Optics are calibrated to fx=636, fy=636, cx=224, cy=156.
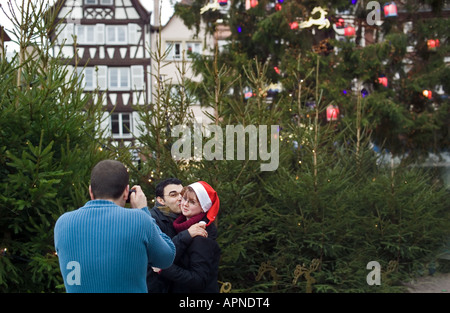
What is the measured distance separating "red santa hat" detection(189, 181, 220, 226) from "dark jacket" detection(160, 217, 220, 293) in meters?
0.18

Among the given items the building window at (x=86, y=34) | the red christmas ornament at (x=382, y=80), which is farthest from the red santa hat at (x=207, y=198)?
the building window at (x=86, y=34)

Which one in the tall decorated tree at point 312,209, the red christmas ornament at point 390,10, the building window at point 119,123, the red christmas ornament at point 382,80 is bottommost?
the building window at point 119,123

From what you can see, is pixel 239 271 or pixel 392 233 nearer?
pixel 239 271

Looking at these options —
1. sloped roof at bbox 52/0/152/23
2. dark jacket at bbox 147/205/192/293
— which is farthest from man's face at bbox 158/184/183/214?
sloped roof at bbox 52/0/152/23

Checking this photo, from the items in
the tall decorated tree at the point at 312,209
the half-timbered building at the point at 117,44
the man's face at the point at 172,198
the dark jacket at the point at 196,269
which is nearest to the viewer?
the dark jacket at the point at 196,269

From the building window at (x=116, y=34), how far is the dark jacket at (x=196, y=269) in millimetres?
30465

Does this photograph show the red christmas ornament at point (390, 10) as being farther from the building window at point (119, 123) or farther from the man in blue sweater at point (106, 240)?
the building window at point (119, 123)

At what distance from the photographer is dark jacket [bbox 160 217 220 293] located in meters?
3.70

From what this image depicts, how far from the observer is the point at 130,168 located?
682 cm

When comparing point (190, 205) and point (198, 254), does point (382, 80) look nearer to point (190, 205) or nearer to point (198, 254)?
point (190, 205)

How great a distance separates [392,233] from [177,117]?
2.89m

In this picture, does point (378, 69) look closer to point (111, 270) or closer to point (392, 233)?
point (392, 233)

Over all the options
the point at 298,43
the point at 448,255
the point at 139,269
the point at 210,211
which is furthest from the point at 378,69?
the point at 139,269

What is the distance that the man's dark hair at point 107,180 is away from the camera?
291 centimetres
